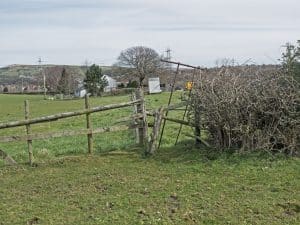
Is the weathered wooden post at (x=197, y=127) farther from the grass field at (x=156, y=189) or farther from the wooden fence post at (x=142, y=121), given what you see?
the wooden fence post at (x=142, y=121)

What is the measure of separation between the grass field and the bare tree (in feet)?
222

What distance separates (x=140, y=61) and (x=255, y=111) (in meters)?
78.2

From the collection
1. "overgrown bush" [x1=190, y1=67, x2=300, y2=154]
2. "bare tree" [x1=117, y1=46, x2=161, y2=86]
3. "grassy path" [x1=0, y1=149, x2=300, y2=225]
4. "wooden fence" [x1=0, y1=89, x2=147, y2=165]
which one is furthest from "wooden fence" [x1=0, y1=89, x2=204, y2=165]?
"bare tree" [x1=117, y1=46, x2=161, y2=86]

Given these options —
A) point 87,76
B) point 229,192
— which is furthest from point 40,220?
point 87,76

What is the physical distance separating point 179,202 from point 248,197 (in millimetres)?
961

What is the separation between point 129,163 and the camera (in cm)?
878

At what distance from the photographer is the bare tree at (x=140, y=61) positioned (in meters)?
80.6

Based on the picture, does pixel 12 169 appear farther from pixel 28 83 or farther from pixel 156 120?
pixel 28 83

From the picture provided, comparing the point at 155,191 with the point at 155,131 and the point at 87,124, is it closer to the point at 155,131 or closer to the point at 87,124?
the point at 155,131

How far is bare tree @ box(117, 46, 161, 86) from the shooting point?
80.6 m

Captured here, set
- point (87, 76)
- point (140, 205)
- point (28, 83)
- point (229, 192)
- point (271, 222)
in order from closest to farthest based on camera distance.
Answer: point (271, 222)
point (140, 205)
point (229, 192)
point (87, 76)
point (28, 83)

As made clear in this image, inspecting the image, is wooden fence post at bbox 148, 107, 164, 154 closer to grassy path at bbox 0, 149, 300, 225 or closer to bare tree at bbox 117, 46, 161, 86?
grassy path at bbox 0, 149, 300, 225

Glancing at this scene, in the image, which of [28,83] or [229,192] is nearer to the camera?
[229,192]

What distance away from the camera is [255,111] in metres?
8.64
